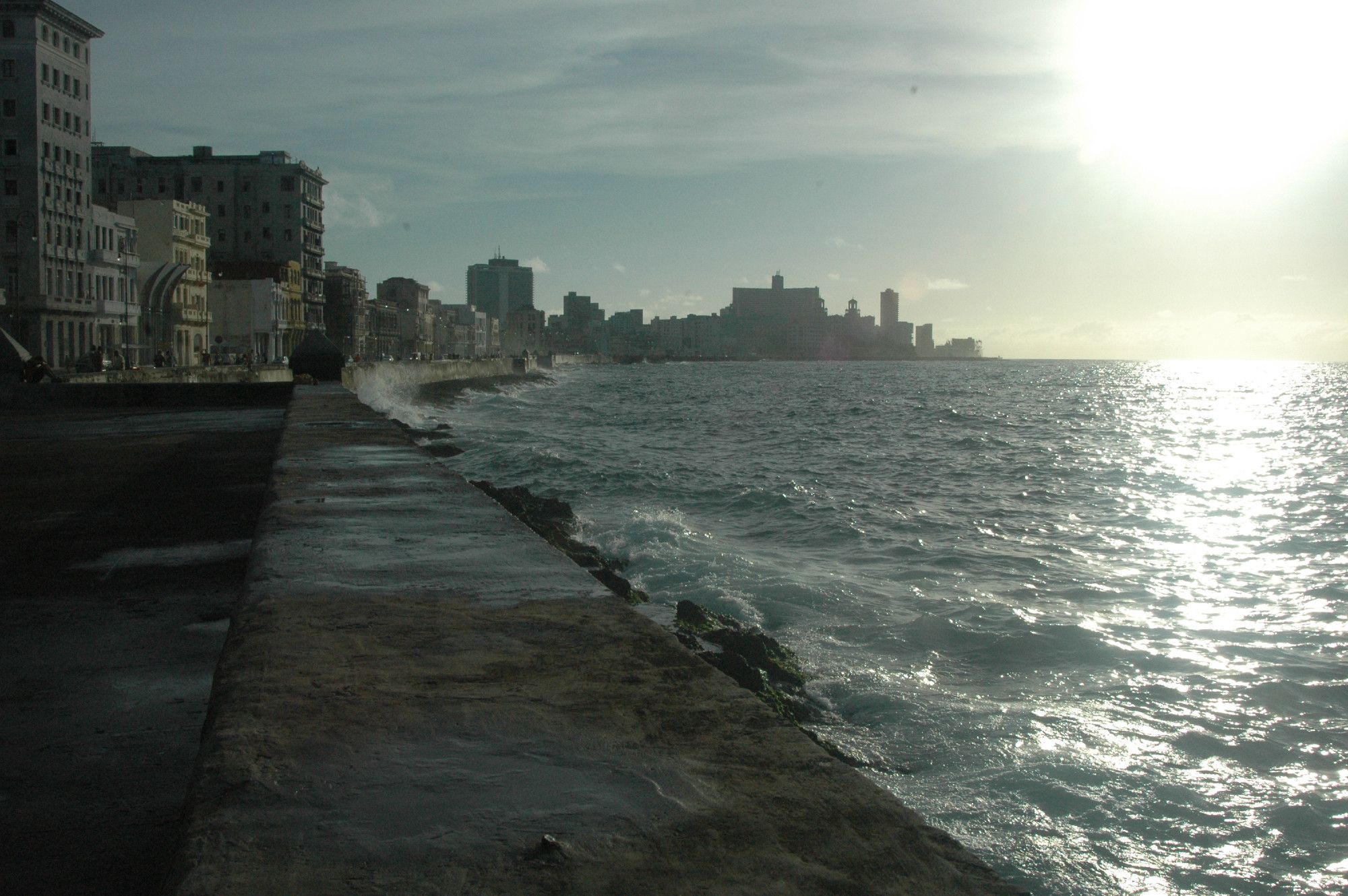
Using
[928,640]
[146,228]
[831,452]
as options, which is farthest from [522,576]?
[146,228]

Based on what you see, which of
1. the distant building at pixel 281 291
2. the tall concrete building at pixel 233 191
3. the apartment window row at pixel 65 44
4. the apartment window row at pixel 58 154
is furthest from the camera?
the tall concrete building at pixel 233 191

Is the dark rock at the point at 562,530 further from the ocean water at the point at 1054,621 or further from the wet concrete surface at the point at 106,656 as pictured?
the wet concrete surface at the point at 106,656

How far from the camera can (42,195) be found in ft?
181

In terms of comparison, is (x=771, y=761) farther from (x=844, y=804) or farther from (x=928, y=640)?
(x=928, y=640)

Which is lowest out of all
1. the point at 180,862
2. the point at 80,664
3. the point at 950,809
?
the point at 950,809

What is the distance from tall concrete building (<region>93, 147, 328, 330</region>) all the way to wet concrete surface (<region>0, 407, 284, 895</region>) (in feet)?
292

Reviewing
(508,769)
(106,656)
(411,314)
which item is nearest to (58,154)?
(106,656)

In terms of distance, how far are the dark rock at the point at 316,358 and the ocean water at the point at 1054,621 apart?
200 inches

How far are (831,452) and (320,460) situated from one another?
781 inches

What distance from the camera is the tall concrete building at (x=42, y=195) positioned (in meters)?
53.6

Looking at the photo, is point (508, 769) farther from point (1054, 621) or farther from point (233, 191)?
point (233, 191)

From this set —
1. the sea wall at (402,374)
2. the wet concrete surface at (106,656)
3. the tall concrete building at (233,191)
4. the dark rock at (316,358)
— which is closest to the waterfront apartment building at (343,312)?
the tall concrete building at (233,191)

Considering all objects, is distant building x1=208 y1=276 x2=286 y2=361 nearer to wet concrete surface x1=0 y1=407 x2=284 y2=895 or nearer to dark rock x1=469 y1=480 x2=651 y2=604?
dark rock x1=469 y1=480 x2=651 y2=604

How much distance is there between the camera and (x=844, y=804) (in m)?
2.05
